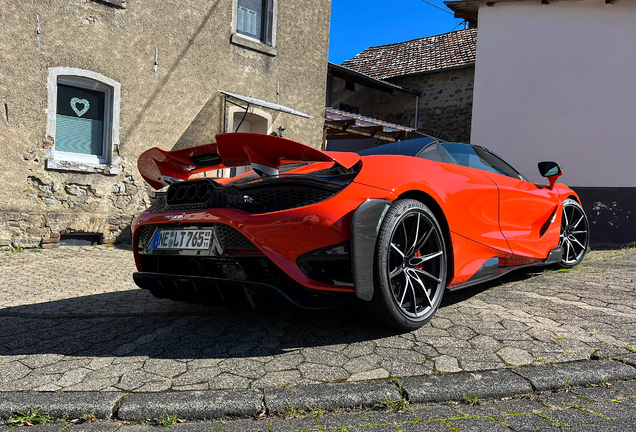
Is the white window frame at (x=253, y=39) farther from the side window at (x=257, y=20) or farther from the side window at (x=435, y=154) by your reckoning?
the side window at (x=435, y=154)

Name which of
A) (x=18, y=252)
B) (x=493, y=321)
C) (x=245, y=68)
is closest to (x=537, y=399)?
(x=493, y=321)

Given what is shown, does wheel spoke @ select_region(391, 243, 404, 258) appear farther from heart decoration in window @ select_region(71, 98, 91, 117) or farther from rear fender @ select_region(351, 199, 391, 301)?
heart decoration in window @ select_region(71, 98, 91, 117)

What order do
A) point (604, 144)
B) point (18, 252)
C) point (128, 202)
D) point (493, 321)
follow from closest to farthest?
point (493, 321), point (18, 252), point (128, 202), point (604, 144)

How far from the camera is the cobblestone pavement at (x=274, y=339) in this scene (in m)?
2.18

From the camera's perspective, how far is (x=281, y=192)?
2.40 m

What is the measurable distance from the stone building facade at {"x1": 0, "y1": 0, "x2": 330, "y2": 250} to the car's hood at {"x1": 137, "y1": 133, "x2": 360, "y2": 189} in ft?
16.7

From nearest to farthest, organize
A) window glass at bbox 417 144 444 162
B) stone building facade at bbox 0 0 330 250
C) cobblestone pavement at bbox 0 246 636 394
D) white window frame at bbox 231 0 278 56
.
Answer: cobblestone pavement at bbox 0 246 636 394 → window glass at bbox 417 144 444 162 → stone building facade at bbox 0 0 330 250 → white window frame at bbox 231 0 278 56

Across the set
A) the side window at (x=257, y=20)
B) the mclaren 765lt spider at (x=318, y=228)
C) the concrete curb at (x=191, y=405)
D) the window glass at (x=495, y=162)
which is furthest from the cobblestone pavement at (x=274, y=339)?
the side window at (x=257, y=20)

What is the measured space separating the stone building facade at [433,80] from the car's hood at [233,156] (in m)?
15.1

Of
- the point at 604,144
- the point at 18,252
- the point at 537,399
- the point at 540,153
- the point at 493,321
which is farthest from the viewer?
the point at 540,153

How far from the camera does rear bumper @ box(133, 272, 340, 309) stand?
7.59 ft

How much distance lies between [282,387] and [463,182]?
1839mm

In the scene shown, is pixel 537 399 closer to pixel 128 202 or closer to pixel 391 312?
pixel 391 312

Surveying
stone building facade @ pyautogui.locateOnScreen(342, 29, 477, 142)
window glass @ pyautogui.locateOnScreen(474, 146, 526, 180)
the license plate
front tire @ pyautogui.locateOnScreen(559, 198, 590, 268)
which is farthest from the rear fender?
stone building facade @ pyautogui.locateOnScreen(342, 29, 477, 142)
